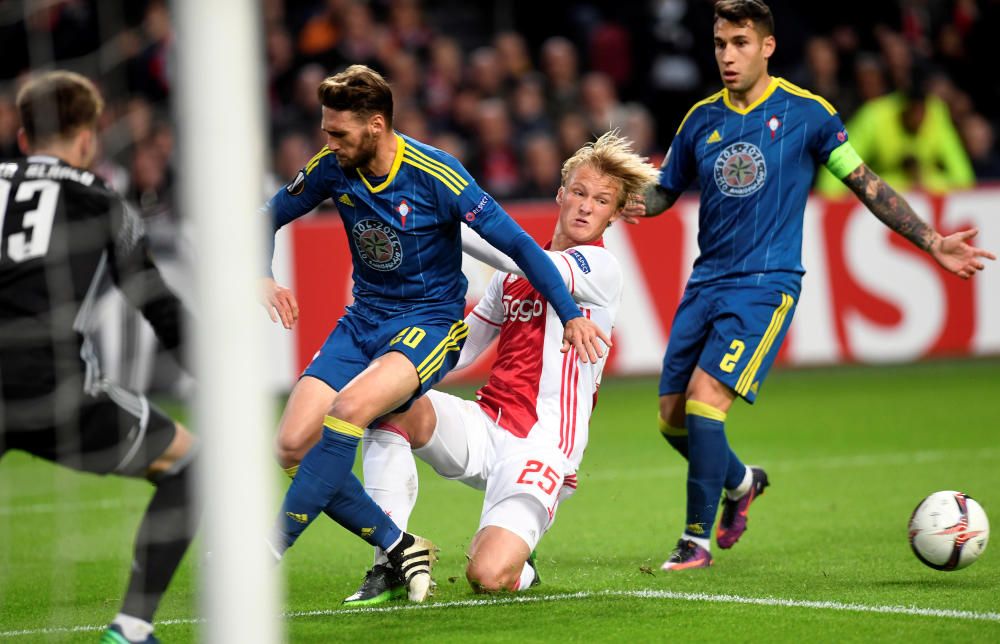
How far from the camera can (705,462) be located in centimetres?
604

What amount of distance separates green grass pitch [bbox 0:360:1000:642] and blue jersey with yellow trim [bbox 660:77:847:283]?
1266mm

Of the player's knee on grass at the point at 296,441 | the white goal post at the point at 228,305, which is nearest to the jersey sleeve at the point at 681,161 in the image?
the player's knee on grass at the point at 296,441

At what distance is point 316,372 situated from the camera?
5504mm

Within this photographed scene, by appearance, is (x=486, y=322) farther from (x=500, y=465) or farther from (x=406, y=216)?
(x=406, y=216)

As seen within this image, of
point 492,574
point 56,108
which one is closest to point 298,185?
point 56,108

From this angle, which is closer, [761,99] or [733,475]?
[761,99]

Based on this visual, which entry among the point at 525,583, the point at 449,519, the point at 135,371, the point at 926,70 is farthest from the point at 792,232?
the point at 926,70

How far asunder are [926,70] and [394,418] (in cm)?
1072

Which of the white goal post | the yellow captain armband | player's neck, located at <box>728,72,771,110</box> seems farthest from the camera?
player's neck, located at <box>728,72,771,110</box>

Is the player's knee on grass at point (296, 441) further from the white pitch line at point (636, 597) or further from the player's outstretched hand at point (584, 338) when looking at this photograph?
the player's outstretched hand at point (584, 338)

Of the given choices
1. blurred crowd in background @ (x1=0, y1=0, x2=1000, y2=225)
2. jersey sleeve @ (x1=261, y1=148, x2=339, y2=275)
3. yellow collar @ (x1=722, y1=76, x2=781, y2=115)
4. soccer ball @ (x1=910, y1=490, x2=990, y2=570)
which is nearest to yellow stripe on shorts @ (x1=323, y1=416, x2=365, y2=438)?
jersey sleeve @ (x1=261, y1=148, x2=339, y2=275)

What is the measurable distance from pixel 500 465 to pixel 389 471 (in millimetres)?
445

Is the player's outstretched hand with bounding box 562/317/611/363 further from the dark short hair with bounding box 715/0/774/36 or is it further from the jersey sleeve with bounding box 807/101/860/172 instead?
the dark short hair with bounding box 715/0/774/36

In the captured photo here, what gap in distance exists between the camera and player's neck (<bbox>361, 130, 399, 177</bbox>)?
213 inches
